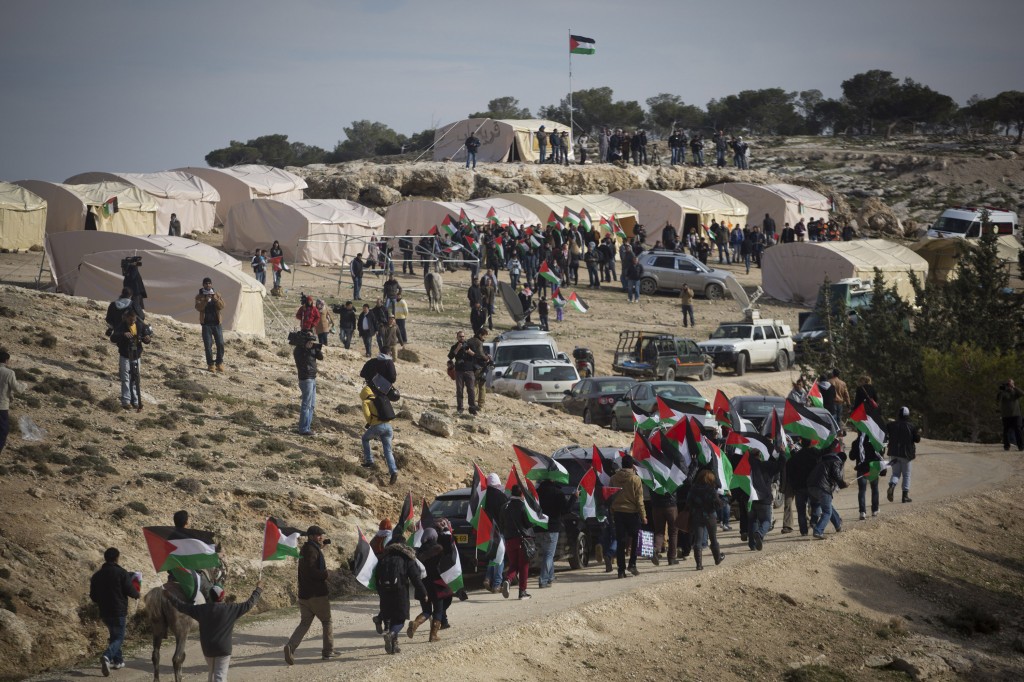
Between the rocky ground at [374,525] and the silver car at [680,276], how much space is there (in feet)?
63.2

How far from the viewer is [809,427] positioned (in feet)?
57.1

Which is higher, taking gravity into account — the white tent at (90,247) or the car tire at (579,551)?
the white tent at (90,247)

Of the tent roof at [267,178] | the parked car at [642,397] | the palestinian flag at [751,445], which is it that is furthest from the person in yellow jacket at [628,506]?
the tent roof at [267,178]

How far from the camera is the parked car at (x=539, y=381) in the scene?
2814cm

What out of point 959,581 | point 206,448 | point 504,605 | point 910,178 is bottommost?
point 959,581

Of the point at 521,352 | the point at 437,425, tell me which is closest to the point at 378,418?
the point at 437,425

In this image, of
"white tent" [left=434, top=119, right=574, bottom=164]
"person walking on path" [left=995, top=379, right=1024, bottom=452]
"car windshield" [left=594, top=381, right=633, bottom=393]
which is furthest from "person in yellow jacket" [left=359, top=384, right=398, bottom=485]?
"white tent" [left=434, top=119, right=574, bottom=164]

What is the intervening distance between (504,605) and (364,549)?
267 cm

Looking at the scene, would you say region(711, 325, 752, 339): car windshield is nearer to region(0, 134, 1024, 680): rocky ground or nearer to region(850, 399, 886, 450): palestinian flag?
region(0, 134, 1024, 680): rocky ground

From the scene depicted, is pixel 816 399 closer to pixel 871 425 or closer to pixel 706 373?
pixel 871 425

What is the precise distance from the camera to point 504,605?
45.9ft

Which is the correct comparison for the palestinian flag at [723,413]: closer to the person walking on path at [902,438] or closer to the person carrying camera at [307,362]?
the person walking on path at [902,438]

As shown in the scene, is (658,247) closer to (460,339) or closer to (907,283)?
(907,283)

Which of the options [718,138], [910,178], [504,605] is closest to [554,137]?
[718,138]
